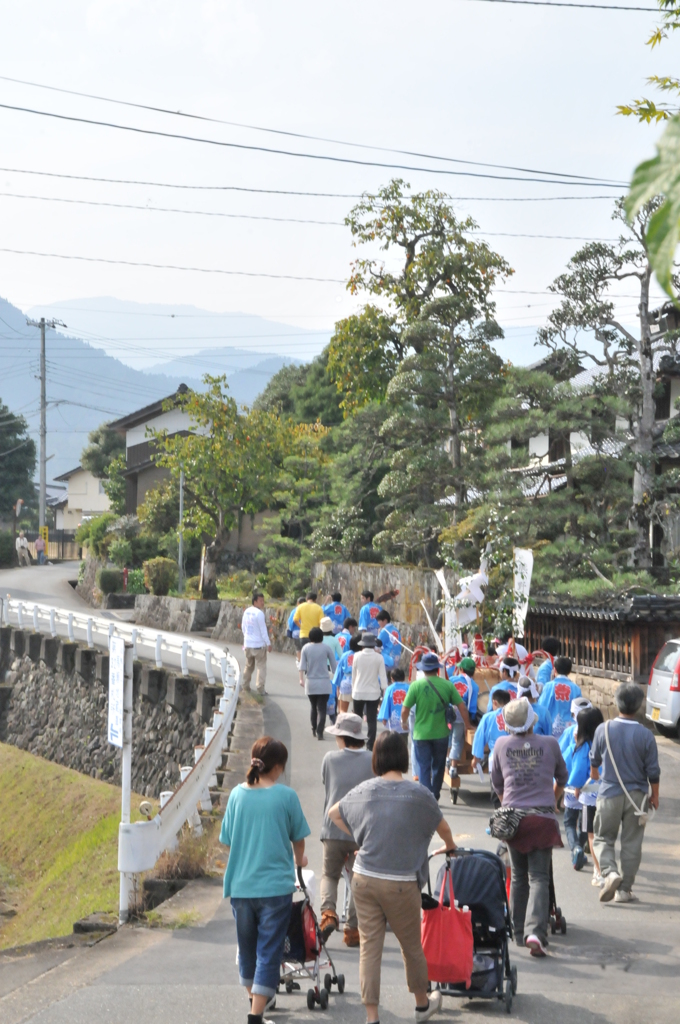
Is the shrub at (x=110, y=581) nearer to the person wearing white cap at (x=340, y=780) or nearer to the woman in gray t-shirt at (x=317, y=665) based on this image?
the woman in gray t-shirt at (x=317, y=665)

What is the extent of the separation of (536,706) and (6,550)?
1987 inches

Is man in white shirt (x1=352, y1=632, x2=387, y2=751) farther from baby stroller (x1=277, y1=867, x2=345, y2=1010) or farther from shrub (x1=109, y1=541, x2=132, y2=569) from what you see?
shrub (x1=109, y1=541, x2=132, y2=569)

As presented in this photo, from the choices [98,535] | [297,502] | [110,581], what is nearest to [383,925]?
[297,502]

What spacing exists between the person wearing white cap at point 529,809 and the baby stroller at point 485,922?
75 cm

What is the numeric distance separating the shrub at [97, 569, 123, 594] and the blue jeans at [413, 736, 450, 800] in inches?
1218

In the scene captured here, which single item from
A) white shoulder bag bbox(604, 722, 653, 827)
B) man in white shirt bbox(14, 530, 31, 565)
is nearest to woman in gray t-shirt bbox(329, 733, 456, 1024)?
white shoulder bag bbox(604, 722, 653, 827)

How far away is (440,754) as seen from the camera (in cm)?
1009

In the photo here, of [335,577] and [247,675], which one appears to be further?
[335,577]

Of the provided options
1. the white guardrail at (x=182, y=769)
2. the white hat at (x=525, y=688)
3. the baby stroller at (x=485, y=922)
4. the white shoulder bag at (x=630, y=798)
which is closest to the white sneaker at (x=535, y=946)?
the baby stroller at (x=485, y=922)

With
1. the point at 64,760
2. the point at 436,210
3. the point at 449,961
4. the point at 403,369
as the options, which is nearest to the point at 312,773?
the point at 449,961

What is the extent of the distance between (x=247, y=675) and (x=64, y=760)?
876 cm

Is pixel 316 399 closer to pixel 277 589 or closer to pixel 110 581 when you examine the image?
pixel 110 581

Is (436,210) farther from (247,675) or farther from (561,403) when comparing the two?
(247,675)

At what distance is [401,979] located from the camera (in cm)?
660
